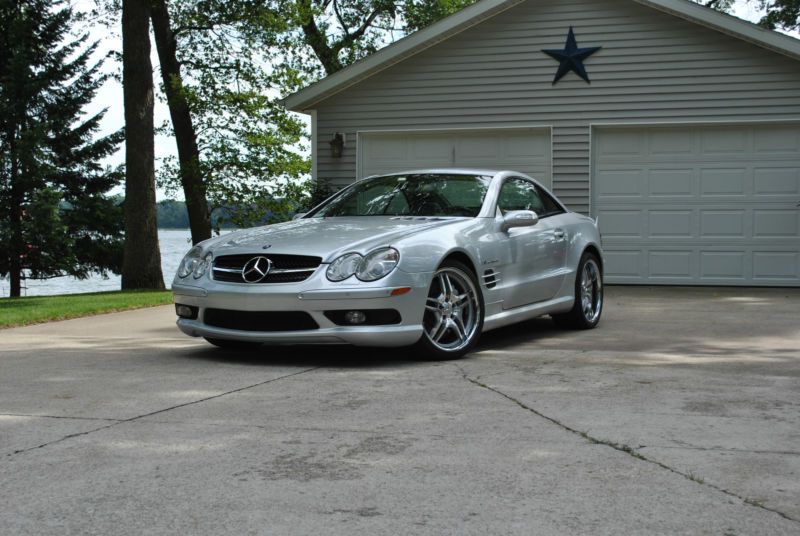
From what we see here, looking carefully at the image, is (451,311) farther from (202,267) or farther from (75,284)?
(75,284)

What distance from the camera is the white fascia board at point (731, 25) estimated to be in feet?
46.4

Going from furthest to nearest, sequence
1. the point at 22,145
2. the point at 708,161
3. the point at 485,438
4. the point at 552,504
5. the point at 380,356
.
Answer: the point at 22,145, the point at 708,161, the point at 380,356, the point at 485,438, the point at 552,504

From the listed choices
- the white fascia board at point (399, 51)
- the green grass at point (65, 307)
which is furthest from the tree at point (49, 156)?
the green grass at point (65, 307)

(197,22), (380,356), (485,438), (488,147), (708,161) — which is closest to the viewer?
(485,438)

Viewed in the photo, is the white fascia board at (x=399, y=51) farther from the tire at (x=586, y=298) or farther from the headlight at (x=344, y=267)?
the headlight at (x=344, y=267)

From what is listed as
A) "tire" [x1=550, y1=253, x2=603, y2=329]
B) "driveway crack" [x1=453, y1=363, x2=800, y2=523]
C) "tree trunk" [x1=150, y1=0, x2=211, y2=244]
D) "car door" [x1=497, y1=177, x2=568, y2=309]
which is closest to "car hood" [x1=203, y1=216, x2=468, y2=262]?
"car door" [x1=497, y1=177, x2=568, y2=309]

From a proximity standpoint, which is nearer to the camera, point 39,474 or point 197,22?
point 39,474

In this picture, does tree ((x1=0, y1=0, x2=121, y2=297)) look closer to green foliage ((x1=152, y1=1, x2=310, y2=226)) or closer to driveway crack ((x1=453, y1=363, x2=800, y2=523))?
green foliage ((x1=152, y1=1, x2=310, y2=226))

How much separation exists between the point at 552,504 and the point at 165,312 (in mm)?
8455

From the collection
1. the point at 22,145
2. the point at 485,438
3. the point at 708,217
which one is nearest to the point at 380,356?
the point at 485,438

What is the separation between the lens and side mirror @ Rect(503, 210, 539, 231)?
788 cm

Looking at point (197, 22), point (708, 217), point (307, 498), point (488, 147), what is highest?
point (197, 22)

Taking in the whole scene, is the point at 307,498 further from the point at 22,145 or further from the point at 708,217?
the point at 22,145

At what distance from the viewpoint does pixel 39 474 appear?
399cm
